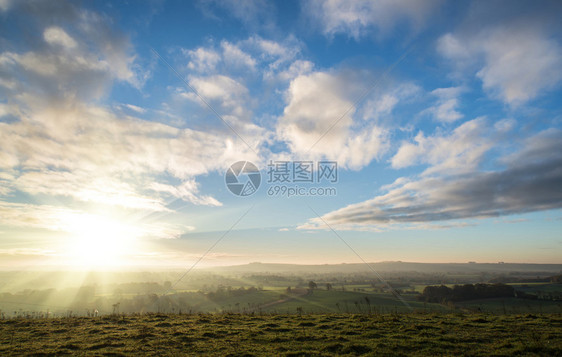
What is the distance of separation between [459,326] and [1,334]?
26857 millimetres

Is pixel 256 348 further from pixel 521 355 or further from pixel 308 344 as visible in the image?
pixel 521 355

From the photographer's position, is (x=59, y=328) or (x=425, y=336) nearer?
(x=425, y=336)

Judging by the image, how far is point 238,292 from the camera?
346 feet

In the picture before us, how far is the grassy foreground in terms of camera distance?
12281mm

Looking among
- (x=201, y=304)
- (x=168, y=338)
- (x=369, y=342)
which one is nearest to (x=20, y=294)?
(x=201, y=304)

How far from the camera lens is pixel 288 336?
15.0 meters

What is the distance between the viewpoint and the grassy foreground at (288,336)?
1228 cm

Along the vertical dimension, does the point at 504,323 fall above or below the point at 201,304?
above

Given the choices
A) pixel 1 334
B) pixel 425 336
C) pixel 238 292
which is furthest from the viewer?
pixel 238 292

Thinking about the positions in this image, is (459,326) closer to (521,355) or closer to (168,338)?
(521,355)

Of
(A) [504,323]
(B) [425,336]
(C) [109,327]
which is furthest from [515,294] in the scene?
(C) [109,327]

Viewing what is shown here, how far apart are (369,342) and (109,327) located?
16038 mm

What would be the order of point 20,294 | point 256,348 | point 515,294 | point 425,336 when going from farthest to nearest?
point 20,294 → point 515,294 → point 425,336 → point 256,348

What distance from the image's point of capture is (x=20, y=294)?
378 feet
